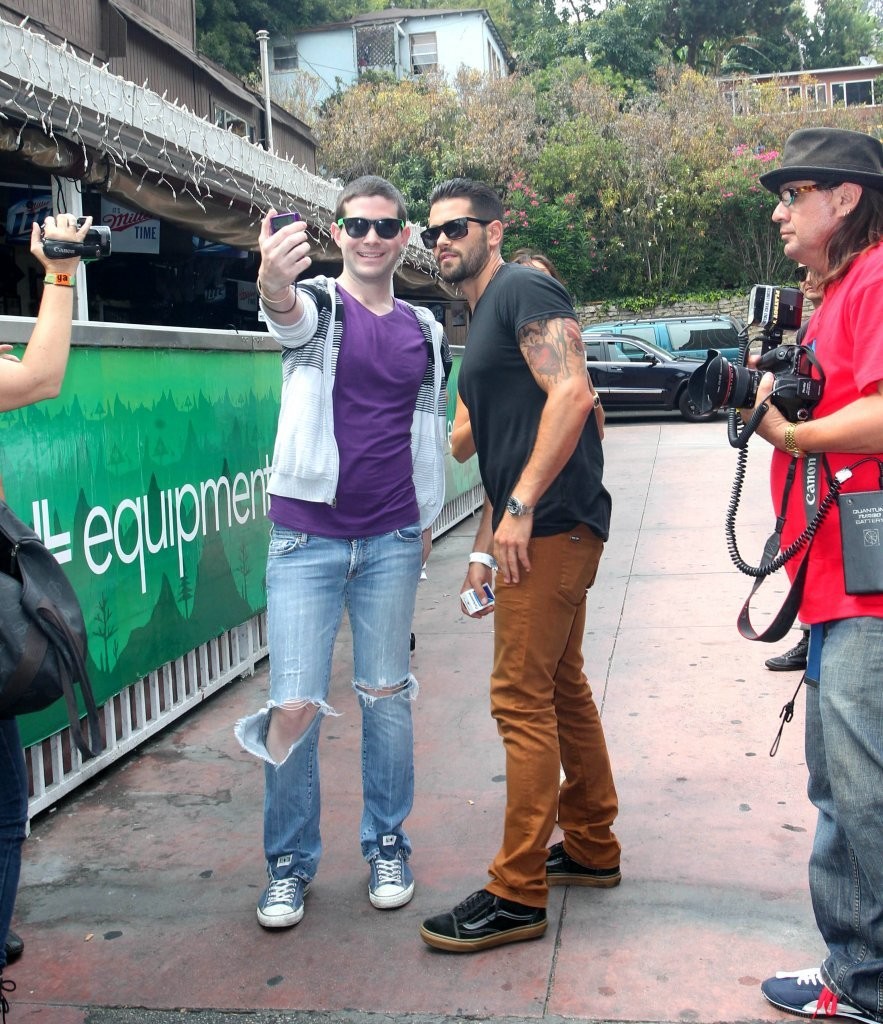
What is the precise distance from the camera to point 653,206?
3044 centimetres

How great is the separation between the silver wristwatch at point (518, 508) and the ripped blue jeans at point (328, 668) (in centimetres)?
46

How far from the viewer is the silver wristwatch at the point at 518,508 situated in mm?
2893

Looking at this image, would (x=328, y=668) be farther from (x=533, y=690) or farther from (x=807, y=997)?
(x=807, y=997)

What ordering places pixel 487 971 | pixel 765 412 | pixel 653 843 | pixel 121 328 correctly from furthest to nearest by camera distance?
pixel 121 328, pixel 653 843, pixel 487 971, pixel 765 412

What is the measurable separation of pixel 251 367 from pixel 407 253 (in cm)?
516

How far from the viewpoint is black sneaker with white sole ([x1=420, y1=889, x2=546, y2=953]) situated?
2.92 m

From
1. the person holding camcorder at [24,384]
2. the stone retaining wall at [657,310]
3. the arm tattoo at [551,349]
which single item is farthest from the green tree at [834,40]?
the person holding camcorder at [24,384]

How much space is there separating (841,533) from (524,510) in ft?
2.76

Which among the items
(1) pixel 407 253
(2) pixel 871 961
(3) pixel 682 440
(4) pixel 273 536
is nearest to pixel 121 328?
(4) pixel 273 536

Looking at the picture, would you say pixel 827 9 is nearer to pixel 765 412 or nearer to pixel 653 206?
pixel 653 206

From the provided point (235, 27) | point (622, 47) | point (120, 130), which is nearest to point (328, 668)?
point (120, 130)

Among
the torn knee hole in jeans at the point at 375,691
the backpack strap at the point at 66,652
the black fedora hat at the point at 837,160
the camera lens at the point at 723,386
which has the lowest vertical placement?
the torn knee hole in jeans at the point at 375,691

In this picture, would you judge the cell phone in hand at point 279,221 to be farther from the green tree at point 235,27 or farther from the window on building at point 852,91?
the window on building at point 852,91

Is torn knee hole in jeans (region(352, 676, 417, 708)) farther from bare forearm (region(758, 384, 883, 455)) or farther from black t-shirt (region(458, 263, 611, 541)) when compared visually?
bare forearm (region(758, 384, 883, 455))
